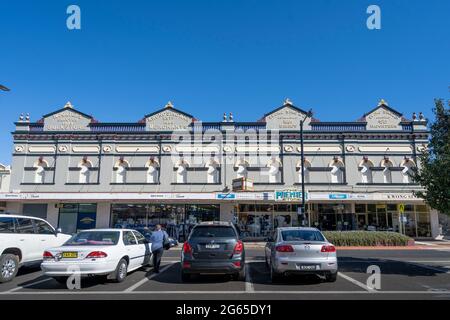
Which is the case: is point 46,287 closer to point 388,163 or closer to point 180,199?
point 180,199

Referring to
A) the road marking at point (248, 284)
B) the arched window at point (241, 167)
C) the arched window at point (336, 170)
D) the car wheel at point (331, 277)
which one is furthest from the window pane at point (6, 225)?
the arched window at point (336, 170)

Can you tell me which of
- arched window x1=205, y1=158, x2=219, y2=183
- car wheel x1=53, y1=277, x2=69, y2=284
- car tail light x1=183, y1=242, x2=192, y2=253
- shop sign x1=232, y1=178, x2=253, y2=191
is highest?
arched window x1=205, y1=158, x2=219, y2=183

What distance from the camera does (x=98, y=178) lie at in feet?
86.7

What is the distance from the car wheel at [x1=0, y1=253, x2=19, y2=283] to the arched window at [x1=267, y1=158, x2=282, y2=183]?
1913 centimetres

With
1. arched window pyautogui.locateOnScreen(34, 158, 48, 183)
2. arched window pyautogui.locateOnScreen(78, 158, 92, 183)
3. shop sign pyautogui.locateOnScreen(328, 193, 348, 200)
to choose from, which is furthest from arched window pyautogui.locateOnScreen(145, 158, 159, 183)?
shop sign pyautogui.locateOnScreen(328, 193, 348, 200)

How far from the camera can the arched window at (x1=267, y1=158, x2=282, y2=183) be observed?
86.4 ft

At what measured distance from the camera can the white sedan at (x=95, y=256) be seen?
8.44 meters

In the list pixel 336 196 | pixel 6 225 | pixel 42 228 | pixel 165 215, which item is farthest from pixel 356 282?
pixel 165 215

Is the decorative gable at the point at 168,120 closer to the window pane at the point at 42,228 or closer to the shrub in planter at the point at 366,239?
the shrub in planter at the point at 366,239

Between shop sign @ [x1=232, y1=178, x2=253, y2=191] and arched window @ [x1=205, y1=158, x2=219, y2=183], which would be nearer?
shop sign @ [x1=232, y1=178, x2=253, y2=191]

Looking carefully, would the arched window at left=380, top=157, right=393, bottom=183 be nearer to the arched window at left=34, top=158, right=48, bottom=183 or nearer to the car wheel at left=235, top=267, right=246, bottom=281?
the car wheel at left=235, top=267, right=246, bottom=281

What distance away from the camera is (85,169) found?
2680 cm

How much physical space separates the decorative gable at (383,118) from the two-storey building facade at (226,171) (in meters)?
0.08
